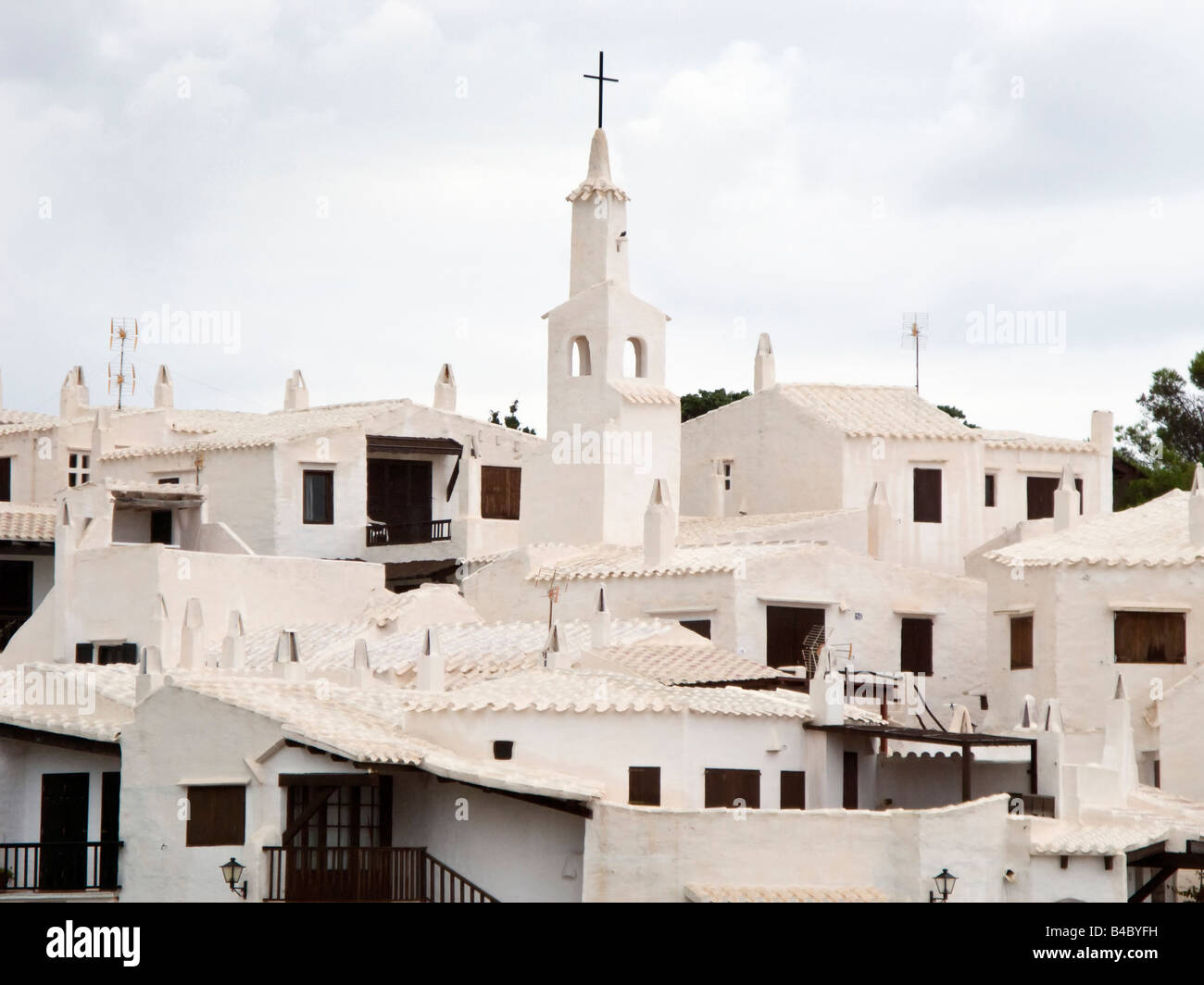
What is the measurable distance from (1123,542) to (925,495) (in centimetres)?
933

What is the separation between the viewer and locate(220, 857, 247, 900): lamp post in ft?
103

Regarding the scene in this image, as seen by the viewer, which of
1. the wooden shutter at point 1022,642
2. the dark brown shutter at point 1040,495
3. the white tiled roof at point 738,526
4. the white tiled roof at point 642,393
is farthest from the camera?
the dark brown shutter at point 1040,495

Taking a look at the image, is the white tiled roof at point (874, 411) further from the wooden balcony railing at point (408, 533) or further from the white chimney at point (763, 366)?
the wooden balcony railing at point (408, 533)

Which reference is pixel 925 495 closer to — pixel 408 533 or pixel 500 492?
pixel 500 492

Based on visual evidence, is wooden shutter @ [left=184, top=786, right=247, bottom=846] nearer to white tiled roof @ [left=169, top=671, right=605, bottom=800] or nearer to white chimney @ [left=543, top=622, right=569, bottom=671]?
white tiled roof @ [left=169, top=671, right=605, bottom=800]

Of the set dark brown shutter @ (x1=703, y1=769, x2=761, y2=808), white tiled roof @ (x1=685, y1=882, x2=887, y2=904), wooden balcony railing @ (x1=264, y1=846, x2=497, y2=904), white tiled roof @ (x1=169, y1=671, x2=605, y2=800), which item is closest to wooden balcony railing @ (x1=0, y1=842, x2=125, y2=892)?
white tiled roof @ (x1=169, y1=671, x2=605, y2=800)

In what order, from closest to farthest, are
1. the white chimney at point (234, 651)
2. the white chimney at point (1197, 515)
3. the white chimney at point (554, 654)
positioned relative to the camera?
the white chimney at point (554, 654), the white chimney at point (234, 651), the white chimney at point (1197, 515)

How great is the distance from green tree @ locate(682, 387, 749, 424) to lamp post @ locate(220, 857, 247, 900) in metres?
37.5

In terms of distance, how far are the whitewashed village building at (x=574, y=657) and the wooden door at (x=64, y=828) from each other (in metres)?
0.06

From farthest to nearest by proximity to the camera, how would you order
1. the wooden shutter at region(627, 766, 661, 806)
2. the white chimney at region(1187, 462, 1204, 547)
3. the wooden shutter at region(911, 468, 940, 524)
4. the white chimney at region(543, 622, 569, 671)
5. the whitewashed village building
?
the wooden shutter at region(911, 468, 940, 524), the white chimney at region(1187, 462, 1204, 547), the white chimney at region(543, 622, 569, 671), the wooden shutter at region(627, 766, 661, 806), the whitewashed village building

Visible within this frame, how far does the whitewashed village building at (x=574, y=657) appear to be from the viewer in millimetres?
32156

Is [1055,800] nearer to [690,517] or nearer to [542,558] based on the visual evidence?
[542,558]

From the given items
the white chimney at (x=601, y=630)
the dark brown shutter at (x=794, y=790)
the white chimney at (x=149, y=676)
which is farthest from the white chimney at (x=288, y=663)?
the dark brown shutter at (x=794, y=790)
